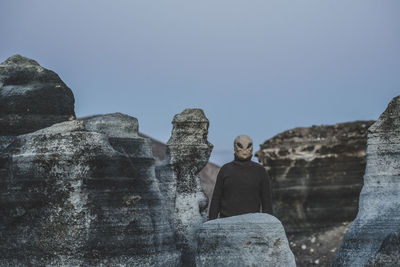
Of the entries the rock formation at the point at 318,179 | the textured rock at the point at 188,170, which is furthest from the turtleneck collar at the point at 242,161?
the rock formation at the point at 318,179

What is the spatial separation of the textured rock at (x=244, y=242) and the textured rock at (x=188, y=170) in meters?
1.66

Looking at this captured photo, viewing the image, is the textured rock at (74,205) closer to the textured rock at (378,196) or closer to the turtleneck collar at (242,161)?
the turtleneck collar at (242,161)

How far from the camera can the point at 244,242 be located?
757cm

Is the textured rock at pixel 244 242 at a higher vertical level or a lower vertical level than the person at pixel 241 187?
lower

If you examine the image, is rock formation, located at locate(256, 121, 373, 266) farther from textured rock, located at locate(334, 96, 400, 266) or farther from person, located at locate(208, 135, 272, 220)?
person, located at locate(208, 135, 272, 220)

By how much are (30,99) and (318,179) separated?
1317 cm

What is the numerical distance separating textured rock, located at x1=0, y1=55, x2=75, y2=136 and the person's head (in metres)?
2.24

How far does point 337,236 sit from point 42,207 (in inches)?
→ 503

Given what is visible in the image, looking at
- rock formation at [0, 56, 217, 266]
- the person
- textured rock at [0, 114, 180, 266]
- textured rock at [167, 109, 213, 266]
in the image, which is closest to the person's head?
the person

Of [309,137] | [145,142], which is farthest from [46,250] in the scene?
[309,137]

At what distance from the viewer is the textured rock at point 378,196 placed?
31.2 feet

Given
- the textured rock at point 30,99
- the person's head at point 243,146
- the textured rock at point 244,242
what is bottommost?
the textured rock at point 244,242

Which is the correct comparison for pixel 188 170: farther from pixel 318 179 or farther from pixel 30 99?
pixel 318 179

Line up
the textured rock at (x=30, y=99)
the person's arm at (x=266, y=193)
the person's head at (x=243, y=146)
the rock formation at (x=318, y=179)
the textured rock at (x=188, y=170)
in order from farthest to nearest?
the rock formation at (x=318, y=179), the textured rock at (x=188, y=170), the textured rock at (x=30, y=99), the person's arm at (x=266, y=193), the person's head at (x=243, y=146)
